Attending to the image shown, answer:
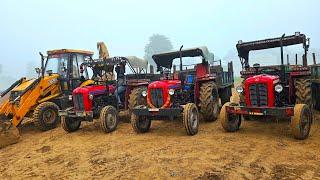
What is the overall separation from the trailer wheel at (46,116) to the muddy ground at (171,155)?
119 cm

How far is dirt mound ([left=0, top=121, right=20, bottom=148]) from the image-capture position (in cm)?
1037

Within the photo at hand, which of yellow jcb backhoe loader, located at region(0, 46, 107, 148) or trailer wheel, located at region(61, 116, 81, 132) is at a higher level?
yellow jcb backhoe loader, located at region(0, 46, 107, 148)

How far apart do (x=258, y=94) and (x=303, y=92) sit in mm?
1321

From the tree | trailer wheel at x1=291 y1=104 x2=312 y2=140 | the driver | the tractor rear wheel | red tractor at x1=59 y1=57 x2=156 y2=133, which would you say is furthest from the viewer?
the tree

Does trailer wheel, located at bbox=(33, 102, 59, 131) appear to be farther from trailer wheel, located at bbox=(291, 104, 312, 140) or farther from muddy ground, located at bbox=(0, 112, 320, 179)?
trailer wheel, located at bbox=(291, 104, 312, 140)

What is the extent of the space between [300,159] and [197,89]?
4.53m

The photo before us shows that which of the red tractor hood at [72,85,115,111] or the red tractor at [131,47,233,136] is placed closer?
the red tractor at [131,47,233,136]

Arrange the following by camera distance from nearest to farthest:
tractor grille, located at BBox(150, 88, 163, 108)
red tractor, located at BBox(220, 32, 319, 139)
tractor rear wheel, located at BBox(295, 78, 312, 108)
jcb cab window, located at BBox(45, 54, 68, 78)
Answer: red tractor, located at BBox(220, 32, 319, 139), tractor rear wheel, located at BBox(295, 78, 312, 108), tractor grille, located at BBox(150, 88, 163, 108), jcb cab window, located at BBox(45, 54, 68, 78)

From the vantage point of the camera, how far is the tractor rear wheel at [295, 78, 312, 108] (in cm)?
930

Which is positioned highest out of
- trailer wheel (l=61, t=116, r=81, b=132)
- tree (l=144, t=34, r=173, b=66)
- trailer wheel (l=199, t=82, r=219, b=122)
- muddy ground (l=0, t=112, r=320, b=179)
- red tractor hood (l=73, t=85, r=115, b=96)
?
tree (l=144, t=34, r=173, b=66)

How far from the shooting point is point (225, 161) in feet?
22.3

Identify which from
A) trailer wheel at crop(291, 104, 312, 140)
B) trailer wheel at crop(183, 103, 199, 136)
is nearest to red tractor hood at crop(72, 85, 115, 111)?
trailer wheel at crop(183, 103, 199, 136)

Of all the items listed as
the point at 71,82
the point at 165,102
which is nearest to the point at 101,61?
the point at 71,82

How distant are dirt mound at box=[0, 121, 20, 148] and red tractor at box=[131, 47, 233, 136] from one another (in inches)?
150
